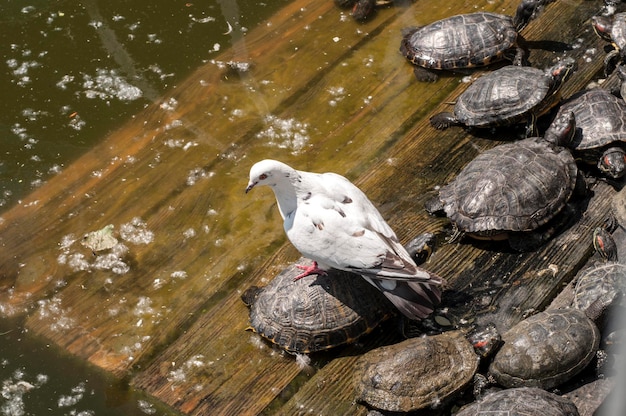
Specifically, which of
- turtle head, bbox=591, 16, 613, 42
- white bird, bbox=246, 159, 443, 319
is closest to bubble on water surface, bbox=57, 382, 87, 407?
white bird, bbox=246, 159, 443, 319

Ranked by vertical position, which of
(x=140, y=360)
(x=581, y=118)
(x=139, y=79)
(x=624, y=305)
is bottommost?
(x=624, y=305)

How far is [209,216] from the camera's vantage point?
18.1 ft

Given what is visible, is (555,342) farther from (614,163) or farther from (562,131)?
(562,131)

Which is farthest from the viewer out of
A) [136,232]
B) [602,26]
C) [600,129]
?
[602,26]

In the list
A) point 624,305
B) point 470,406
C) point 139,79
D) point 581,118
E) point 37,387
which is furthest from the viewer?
point 139,79

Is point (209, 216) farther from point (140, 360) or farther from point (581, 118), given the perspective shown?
point (581, 118)

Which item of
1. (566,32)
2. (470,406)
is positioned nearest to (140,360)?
(470,406)

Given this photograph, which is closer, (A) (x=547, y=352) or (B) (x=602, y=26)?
(A) (x=547, y=352)

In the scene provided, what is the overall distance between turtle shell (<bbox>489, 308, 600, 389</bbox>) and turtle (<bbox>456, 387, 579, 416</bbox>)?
125 millimetres

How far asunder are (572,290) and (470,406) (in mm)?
1101

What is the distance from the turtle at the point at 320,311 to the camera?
4.45m

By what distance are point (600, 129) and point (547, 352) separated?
1.94 meters

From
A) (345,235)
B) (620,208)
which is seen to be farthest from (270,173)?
(620,208)

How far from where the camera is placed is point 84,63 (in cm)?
693
